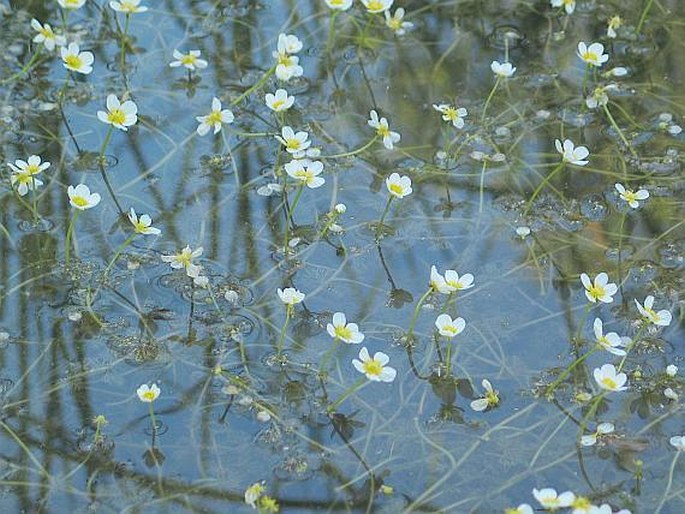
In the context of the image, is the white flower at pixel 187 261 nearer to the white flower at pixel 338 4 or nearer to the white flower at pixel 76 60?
the white flower at pixel 76 60

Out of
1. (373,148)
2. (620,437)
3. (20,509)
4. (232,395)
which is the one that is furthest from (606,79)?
(20,509)

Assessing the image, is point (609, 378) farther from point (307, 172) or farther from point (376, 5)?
point (376, 5)

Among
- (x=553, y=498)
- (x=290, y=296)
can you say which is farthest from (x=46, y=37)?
(x=553, y=498)

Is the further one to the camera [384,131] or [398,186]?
[384,131]

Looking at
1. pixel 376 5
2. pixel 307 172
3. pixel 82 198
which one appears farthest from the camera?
pixel 376 5

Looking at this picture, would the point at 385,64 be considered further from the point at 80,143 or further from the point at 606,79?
the point at 80,143

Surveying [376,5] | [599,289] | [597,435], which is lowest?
[597,435]

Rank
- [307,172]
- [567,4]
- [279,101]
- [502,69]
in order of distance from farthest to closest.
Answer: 1. [567,4]
2. [502,69]
3. [279,101]
4. [307,172]
